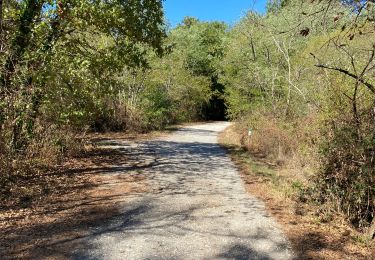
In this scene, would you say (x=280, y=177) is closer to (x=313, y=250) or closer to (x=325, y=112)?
(x=325, y=112)

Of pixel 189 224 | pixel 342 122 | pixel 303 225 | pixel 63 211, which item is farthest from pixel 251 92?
pixel 63 211

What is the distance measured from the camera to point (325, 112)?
31.1 ft

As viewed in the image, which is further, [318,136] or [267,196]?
→ [267,196]

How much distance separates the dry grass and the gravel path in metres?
0.30

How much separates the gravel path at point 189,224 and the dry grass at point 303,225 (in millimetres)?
299

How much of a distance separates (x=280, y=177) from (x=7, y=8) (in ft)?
30.9

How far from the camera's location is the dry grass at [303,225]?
22.9 ft

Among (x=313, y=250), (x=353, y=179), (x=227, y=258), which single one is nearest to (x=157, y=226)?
(x=227, y=258)

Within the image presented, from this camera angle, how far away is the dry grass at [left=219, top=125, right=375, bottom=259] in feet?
22.9

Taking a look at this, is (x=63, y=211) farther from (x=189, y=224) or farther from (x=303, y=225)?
(x=303, y=225)

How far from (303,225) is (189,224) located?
2.34 m

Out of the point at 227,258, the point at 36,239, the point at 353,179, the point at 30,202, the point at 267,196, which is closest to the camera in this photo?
the point at 227,258

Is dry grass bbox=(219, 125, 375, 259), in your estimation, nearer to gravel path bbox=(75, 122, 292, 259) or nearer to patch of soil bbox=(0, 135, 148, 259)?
gravel path bbox=(75, 122, 292, 259)

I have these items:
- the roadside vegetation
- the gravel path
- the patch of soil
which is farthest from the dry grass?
the patch of soil
